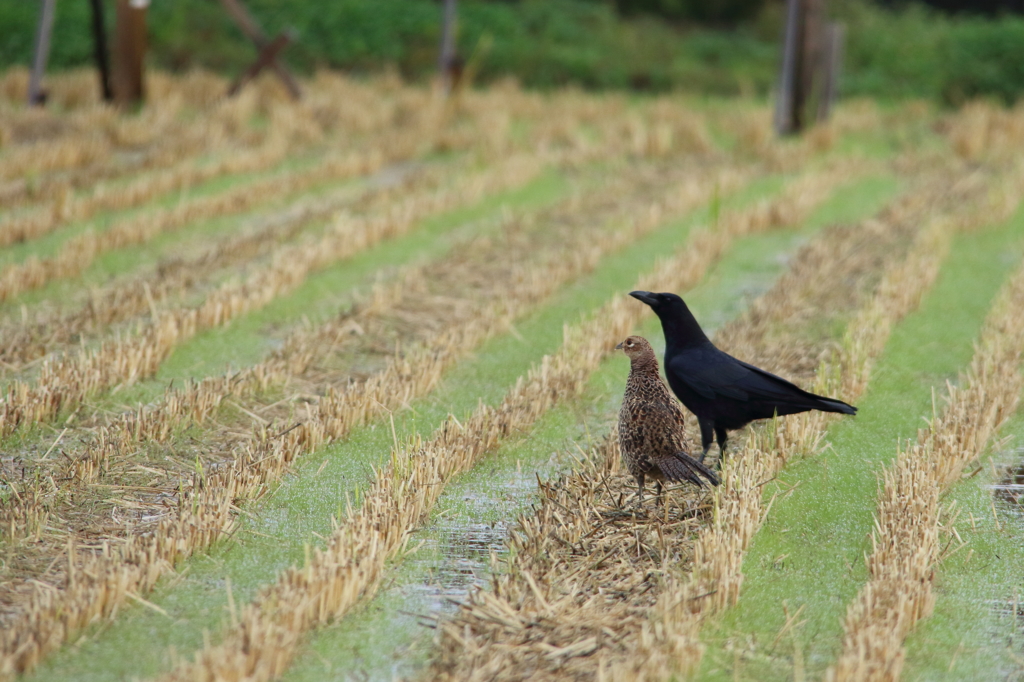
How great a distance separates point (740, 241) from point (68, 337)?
565 cm

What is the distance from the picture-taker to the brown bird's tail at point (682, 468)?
4.60 meters

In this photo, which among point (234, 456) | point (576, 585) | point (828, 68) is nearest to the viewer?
point (576, 585)

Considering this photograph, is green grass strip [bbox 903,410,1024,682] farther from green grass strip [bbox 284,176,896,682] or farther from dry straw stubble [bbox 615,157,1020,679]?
green grass strip [bbox 284,176,896,682]

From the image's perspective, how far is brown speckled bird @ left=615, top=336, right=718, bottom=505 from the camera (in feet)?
15.1

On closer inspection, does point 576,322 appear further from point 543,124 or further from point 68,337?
point 543,124

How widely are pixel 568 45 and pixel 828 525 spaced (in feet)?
61.7

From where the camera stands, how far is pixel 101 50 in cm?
1405

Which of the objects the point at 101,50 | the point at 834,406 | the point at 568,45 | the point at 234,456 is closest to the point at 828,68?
the point at 568,45

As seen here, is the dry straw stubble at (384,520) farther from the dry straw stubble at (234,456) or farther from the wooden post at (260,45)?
the wooden post at (260,45)

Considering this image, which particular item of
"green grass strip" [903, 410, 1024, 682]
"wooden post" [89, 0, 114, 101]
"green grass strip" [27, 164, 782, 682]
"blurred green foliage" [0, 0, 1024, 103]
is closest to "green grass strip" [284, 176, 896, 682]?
"green grass strip" [27, 164, 782, 682]

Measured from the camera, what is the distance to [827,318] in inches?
306

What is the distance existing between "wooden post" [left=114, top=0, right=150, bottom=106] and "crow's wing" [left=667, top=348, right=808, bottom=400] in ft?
35.8

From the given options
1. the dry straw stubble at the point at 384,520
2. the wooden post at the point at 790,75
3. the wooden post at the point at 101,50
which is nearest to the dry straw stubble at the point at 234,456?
the dry straw stubble at the point at 384,520

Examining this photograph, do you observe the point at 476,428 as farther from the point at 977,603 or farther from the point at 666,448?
the point at 977,603
